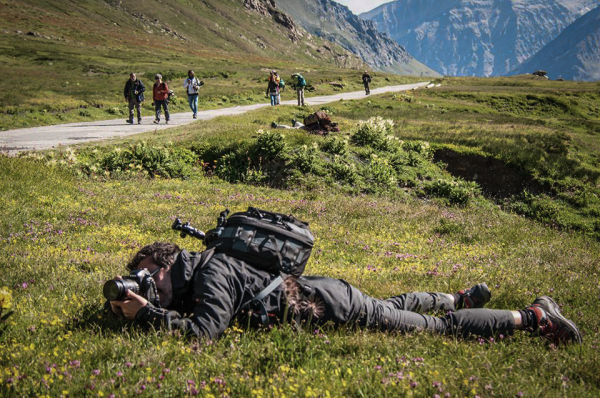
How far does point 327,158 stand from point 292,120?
25.5 ft

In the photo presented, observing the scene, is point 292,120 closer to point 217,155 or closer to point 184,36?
point 217,155

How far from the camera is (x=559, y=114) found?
43.3 metres

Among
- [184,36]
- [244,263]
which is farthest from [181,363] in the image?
[184,36]

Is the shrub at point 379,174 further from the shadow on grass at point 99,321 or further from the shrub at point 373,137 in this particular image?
the shadow on grass at point 99,321

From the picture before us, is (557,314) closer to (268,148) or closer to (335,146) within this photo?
(268,148)

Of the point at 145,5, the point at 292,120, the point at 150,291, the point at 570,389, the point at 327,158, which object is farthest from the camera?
the point at 145,5

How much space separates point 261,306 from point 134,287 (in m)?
1.28

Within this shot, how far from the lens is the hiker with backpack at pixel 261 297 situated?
3.91 m

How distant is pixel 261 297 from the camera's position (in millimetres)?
4148

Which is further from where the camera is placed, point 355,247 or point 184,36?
point 184,36

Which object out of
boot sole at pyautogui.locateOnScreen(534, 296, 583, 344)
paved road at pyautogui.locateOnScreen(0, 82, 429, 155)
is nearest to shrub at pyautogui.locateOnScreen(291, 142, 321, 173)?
boot sole at pyautogui.locateOnScreen(534, 296, 583, 344)

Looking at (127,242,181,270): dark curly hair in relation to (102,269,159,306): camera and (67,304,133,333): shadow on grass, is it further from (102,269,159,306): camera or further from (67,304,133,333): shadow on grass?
(67,304,133,333): shadow on grass

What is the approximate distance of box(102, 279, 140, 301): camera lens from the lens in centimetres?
366

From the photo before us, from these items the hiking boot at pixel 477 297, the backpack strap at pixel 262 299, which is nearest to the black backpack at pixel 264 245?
the backpack strap at pixel 262 299
